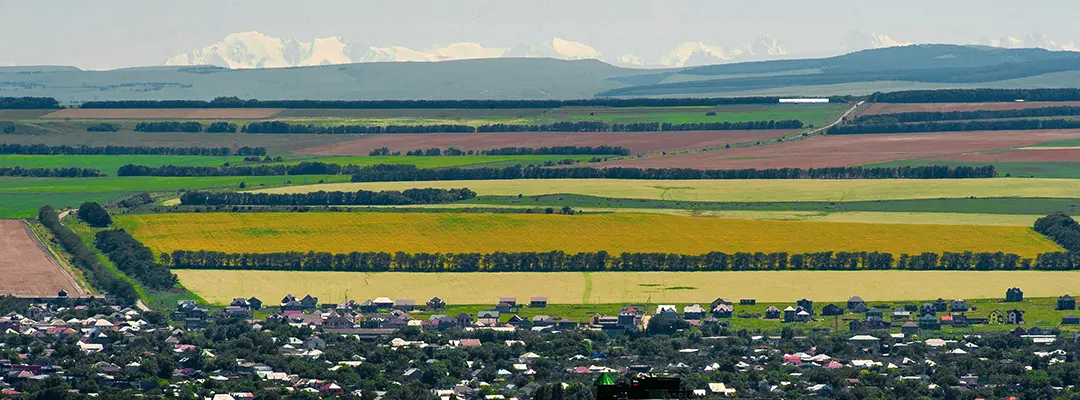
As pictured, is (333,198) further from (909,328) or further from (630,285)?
(909,328)

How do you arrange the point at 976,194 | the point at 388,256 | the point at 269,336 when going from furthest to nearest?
the point at 976,194 → the point at 388,256 → the point at 269,336

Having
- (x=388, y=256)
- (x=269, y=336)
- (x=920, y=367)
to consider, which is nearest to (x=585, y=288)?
(x=388, y=256)

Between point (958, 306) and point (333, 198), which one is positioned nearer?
point (958, 306)

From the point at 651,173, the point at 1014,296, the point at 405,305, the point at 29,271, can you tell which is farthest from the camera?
the point at 651,173

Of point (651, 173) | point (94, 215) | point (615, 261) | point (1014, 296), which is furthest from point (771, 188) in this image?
point (94, 215)

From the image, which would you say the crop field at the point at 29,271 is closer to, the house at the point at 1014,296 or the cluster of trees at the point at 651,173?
the cluster of trees at the point at 651,173

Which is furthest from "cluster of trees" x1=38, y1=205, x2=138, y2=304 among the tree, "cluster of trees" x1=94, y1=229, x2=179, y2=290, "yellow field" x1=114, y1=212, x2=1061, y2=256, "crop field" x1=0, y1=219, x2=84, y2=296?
"yellow field" x1=114, y1=212, x2=1061, y2=256

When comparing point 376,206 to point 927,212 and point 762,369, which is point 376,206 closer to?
point 927,212
